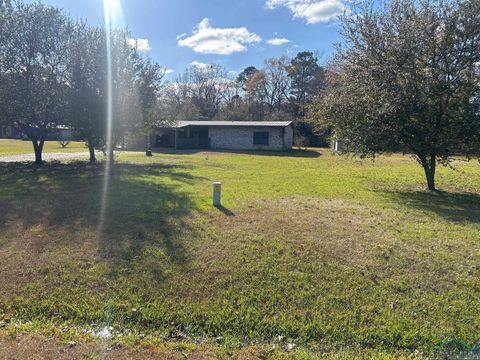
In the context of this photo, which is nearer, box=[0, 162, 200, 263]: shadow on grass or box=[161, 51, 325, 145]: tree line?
box=[0, 162, 200, 263]: shadow on grass

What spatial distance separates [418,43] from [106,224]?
9.02 m

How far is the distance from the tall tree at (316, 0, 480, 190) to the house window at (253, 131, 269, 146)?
1972 centimetres

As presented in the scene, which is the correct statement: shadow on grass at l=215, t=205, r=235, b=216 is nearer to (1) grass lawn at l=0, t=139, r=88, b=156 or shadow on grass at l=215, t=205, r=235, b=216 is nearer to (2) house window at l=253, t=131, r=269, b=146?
(1) grass lawn at l=0, t=139, r=88, b=156

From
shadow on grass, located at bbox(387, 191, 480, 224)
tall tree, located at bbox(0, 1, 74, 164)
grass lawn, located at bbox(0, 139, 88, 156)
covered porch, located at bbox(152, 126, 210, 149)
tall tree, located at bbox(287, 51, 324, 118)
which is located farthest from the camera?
tall tree, located at bbox(287, 51, 324, 118)

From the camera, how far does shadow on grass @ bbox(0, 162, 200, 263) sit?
5133 mm

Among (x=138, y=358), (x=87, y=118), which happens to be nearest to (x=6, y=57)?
(x=87, y=118)

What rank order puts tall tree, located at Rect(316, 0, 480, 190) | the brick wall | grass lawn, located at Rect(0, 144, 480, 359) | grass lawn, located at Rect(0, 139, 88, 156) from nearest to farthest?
grass lawn, located at Rect(0, 144, 480, 359), tall tree, located at Rect(316, 0, 480, 190), grass lawn, located at Rect(0, 139, 88, 156), the brick wall

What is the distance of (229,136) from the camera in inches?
1216

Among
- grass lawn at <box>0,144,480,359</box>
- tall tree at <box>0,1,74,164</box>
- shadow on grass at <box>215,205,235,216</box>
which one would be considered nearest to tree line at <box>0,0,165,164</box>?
tall tree at <box>0,1,74,164</box>

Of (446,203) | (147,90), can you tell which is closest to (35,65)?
(147,90)

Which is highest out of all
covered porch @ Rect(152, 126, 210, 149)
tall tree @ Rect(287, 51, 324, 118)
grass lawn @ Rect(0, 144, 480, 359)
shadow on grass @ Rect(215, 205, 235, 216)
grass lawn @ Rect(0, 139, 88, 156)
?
tall tree @ Rect(287, 51, 324, 118)

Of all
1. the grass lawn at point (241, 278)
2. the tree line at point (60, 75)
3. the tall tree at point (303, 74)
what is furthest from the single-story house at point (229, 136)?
the grass lawn at point (241, 278)

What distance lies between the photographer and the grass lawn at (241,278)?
10.3 feet

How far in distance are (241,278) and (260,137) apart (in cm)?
2649
